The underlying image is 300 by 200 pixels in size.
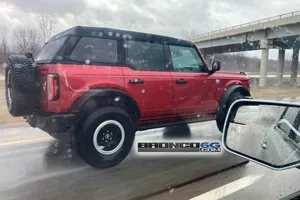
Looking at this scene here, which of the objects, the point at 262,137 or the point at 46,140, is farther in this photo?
the point at 46,140

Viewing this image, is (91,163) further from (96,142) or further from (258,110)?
(258,110)

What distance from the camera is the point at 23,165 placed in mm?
3586

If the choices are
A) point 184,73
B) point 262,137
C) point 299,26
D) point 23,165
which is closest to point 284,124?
point 262,137

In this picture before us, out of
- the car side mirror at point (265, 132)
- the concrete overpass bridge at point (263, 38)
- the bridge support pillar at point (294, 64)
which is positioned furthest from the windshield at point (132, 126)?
the bridge support pillar at point (294, 64)

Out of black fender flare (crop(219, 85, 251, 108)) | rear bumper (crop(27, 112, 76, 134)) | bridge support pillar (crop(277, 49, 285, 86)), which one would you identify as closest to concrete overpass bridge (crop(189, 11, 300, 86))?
bridge support pillar (crop(277, 49, 285, 86))

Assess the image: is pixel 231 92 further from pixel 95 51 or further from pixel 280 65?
pixel 280 65

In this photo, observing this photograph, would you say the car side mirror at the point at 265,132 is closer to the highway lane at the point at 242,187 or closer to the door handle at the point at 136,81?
the highway lane at the point at 242,187

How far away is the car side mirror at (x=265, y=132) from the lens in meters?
1.83

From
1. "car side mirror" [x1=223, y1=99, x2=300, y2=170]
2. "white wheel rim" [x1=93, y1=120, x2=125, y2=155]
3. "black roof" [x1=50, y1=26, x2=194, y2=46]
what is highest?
"black roof" [x1=50, y1=26, x2=194, y2=46]

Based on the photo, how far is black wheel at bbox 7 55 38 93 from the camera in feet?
11.1

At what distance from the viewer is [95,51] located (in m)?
3.69

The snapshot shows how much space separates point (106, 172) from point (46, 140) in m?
1.95

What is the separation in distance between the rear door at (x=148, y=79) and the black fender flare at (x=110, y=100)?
0.11 metres

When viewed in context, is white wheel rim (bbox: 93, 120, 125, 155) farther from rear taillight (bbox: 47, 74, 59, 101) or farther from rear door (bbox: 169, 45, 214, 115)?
rear door (bbox: 169, 45, 214, 115)
